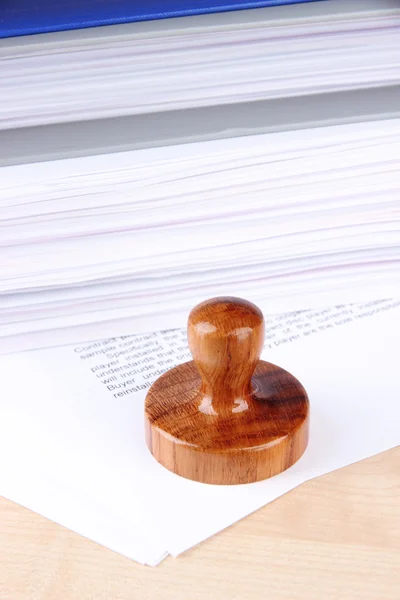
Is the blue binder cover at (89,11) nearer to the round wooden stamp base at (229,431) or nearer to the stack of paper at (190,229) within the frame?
the stack of paper at (190,229)

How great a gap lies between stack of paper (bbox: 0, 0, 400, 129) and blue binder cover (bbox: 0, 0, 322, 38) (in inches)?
0.9

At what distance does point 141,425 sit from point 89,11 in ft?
1.26

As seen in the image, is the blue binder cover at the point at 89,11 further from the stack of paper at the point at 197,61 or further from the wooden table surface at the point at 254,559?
the wooden table surface at the point at 254,559

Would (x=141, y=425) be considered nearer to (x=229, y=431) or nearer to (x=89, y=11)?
(x=229, y=431)

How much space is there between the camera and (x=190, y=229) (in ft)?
2.93

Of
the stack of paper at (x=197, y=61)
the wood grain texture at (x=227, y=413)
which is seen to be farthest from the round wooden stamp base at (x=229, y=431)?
the stack of paper at (x=197, y=61)

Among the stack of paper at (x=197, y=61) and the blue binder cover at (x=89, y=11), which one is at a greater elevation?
the blue binder cover at (x=89, y=11)

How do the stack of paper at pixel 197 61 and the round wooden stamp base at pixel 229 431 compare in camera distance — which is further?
the stack of paper at pixel 197 61

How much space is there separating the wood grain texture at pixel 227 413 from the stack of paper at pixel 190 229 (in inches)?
8.5

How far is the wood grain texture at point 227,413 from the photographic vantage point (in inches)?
25.6

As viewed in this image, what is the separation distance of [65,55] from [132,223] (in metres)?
0.17

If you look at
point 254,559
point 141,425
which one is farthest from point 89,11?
point 254,559

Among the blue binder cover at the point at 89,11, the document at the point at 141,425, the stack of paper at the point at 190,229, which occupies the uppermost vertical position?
the blue binder cover at the point at 89,11

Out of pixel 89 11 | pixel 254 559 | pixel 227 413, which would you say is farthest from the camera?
pixel 89 11
